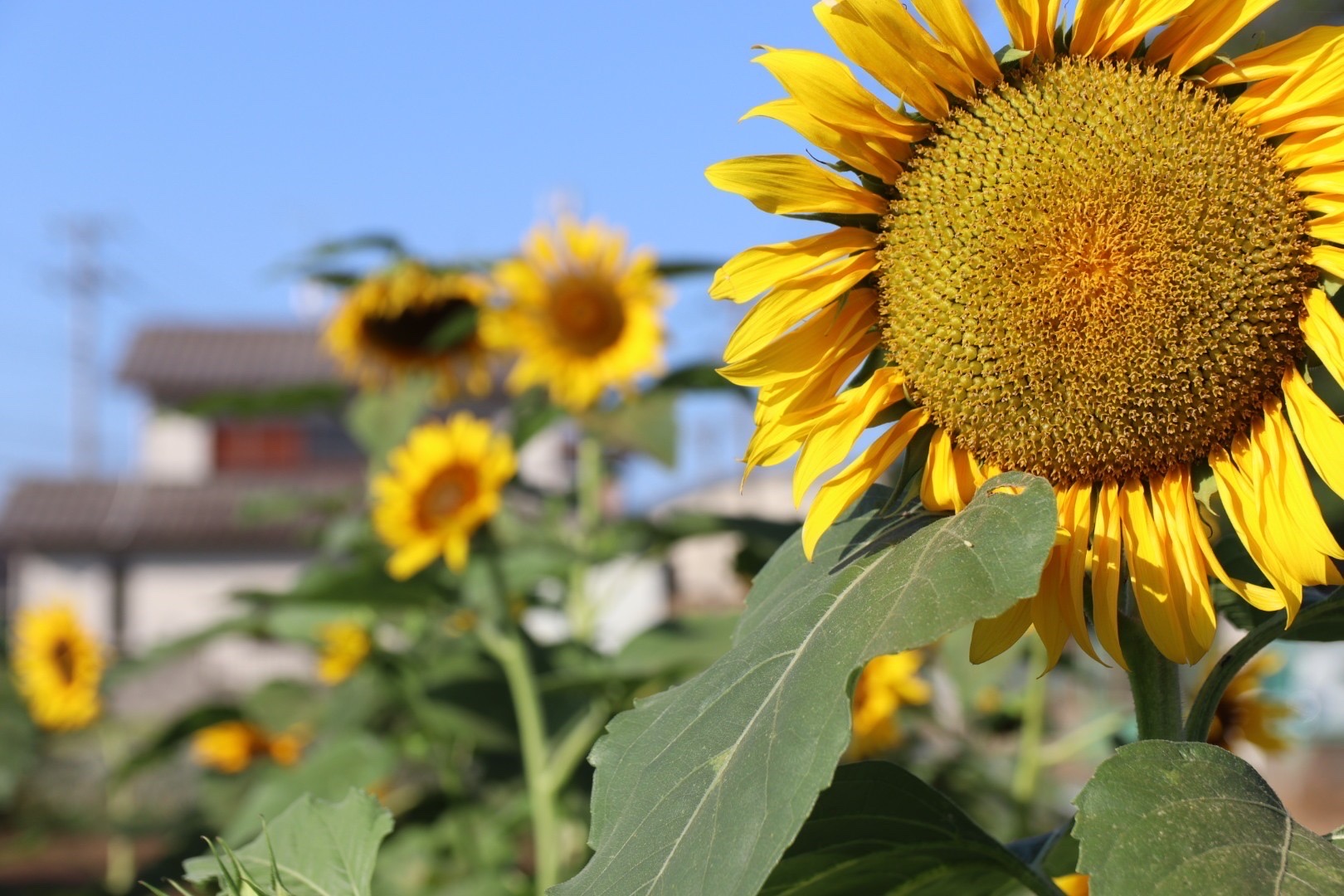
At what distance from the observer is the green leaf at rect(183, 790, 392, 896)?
80 cm

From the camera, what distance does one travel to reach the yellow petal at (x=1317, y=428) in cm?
78

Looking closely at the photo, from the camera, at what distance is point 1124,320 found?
0.82m

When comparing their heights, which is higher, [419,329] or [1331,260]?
[1331,260]

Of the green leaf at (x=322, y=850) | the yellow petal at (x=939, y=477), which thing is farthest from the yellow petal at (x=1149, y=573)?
the green leaf at (x=322, y=850)

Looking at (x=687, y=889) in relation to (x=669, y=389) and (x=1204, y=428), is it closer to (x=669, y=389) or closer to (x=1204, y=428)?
(x=1204, y=428)

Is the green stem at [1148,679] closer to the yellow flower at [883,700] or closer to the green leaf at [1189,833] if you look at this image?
the green leaf at [1189,833]

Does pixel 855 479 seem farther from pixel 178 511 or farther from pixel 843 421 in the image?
pixel 178 511

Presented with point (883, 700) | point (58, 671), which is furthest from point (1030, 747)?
point (58, 671)

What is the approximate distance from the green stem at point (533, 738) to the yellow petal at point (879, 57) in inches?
57.8

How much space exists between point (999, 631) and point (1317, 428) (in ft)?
0.72

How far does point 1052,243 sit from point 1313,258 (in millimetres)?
152

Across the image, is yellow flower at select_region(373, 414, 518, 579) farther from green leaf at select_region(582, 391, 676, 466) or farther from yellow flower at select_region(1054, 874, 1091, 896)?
yellow flower at select_region(1054, 874, 1091, 896)

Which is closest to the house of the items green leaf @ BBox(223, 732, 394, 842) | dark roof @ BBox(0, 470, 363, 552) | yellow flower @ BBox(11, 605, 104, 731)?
dark roof @ BBox(0, 470, 363, 552)

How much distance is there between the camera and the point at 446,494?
106 inches
